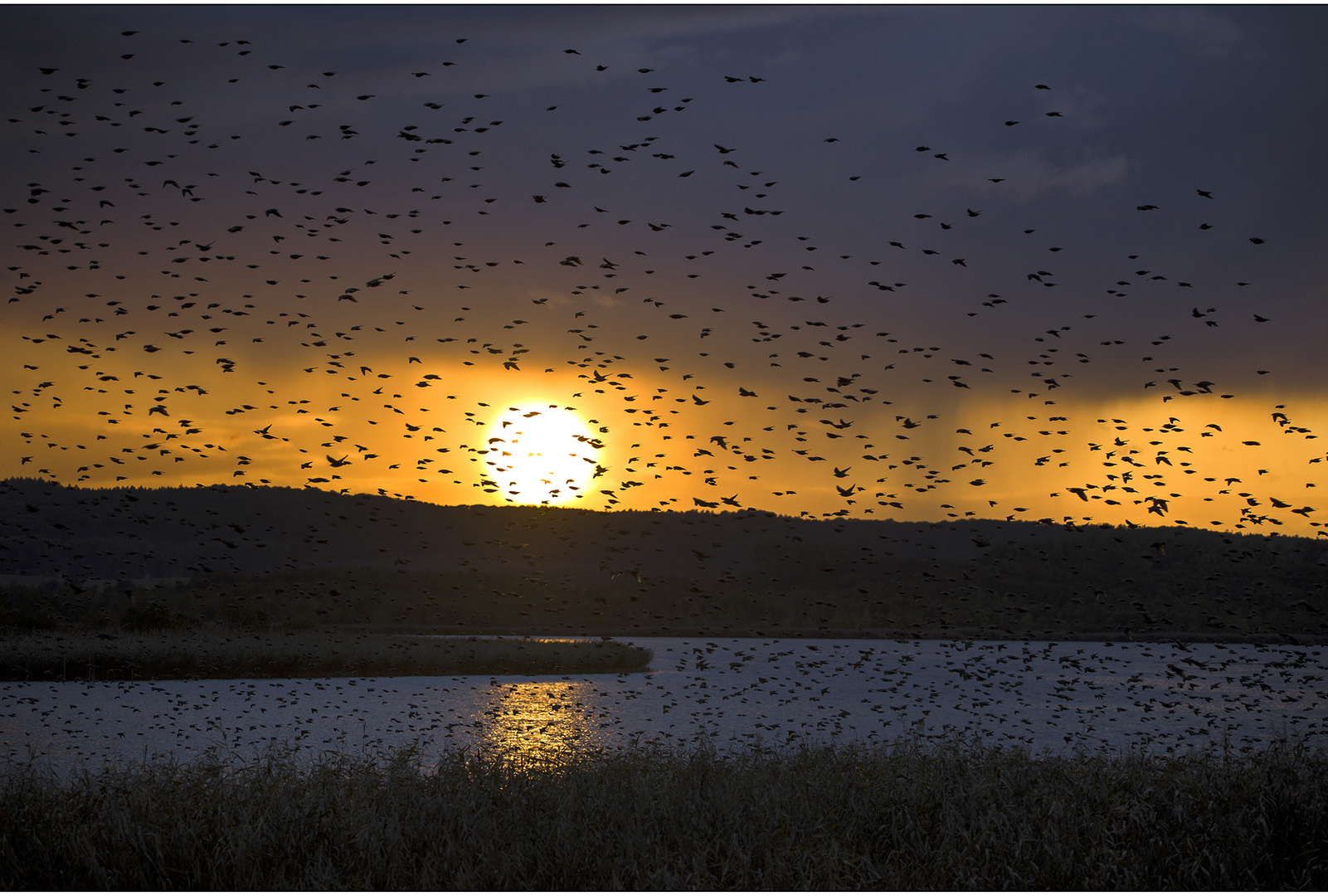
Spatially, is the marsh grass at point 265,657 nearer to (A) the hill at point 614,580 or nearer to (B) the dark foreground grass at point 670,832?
(A) the hill at point 614,580

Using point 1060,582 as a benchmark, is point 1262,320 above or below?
above

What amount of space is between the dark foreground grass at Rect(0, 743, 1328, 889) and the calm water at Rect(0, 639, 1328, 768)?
150 inches

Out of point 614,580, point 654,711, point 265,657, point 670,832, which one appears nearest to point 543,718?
point 654,711

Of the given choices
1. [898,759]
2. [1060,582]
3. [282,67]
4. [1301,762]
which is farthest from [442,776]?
[1060,582]

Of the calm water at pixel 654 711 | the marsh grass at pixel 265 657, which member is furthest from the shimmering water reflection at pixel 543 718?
the marsh grass at pixel 265 657

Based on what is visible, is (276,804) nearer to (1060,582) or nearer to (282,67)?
(282,67)

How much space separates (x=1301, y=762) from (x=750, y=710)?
88.6ft

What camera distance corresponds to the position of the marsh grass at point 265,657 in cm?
4178

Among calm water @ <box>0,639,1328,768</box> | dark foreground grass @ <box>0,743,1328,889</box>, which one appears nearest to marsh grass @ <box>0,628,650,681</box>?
calm water @ <box>0,639,1328,768</box>

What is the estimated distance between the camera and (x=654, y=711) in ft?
125

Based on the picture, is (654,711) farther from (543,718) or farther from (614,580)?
(614,580)

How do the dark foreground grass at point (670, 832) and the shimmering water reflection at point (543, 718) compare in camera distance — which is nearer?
the dark foreground grass at point (670, 832)

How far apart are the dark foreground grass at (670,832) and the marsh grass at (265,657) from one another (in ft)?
109

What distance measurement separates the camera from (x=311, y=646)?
156ft
